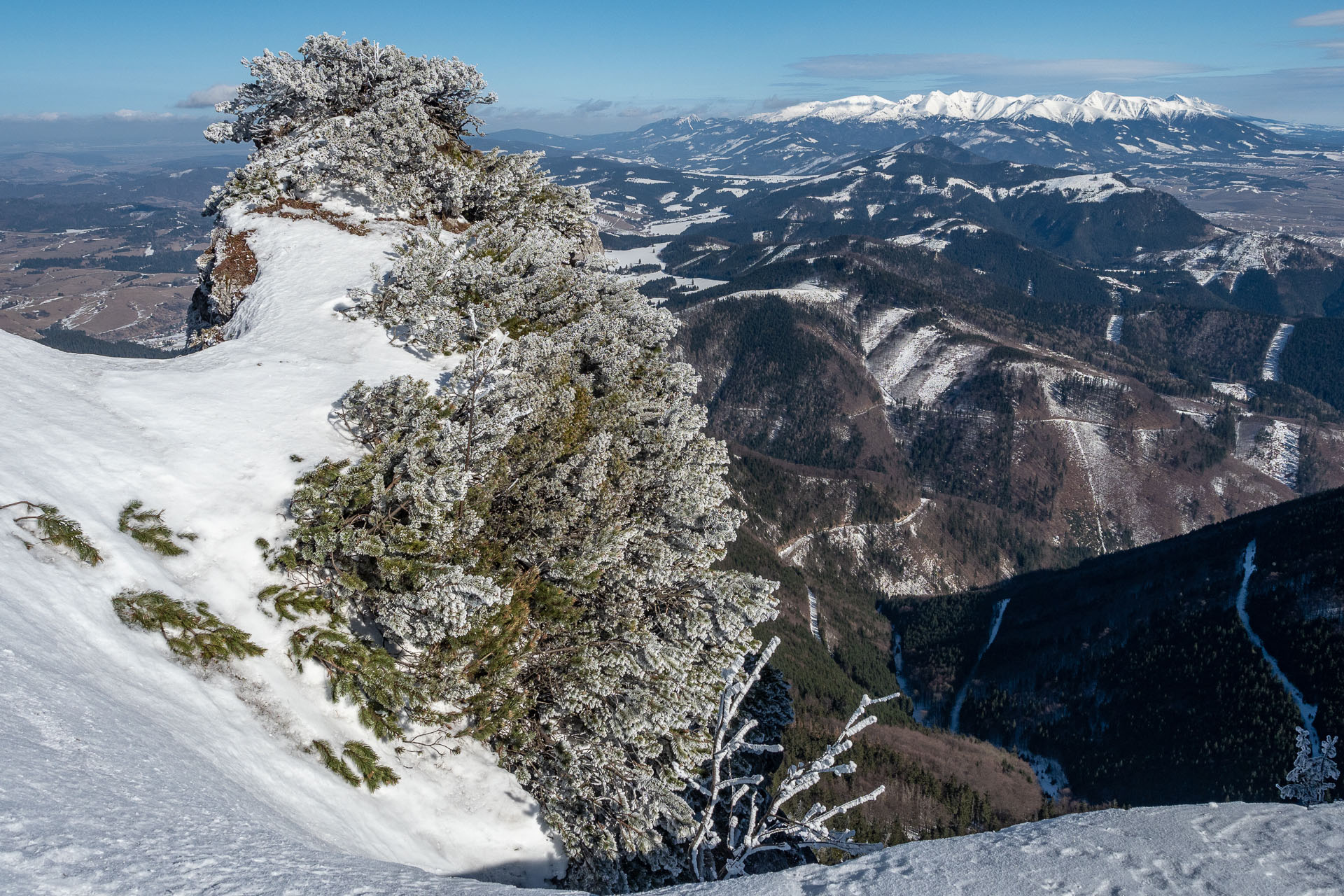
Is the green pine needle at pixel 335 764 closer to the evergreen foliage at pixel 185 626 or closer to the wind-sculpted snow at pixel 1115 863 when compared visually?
the evergreen foliage at pixel 185 626

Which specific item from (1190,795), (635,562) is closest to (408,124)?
(635,562)

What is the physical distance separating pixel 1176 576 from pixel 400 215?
422 ft

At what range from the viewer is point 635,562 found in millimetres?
13039

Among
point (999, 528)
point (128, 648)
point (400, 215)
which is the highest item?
point (400, 215)

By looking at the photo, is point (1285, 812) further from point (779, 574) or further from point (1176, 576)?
point (1176, 576)

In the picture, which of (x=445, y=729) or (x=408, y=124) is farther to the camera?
(x=408, y=124)

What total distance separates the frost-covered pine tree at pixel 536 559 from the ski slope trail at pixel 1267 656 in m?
80.4

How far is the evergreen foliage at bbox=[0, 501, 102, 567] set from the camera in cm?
856

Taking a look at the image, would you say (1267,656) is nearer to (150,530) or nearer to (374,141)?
(374,141)

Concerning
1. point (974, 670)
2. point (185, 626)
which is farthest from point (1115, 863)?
point (974, 670)

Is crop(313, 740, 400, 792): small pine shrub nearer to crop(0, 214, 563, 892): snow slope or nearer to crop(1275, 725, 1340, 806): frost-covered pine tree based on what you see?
crop(0, 214, 563, 892): snow slope

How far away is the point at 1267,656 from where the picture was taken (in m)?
85.4

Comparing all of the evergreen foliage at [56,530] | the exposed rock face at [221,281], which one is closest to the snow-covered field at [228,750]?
the evergreen foliage at [56,530]

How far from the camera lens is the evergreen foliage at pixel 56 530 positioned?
856 cm
